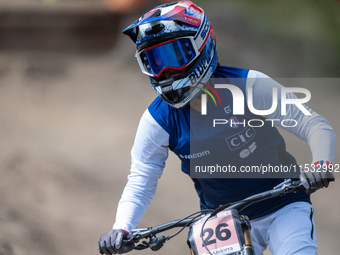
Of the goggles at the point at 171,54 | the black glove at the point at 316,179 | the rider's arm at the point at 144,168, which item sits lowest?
the black glove at the point at 316,179

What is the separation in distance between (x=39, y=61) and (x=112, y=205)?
463cm

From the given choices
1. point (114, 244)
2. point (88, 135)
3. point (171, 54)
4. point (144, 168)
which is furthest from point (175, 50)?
point (88, 135)

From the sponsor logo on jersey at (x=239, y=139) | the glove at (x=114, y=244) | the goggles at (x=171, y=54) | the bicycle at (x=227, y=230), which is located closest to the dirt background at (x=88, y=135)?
the glove at (x=114, y=244)

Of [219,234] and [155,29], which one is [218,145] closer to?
[219,234]

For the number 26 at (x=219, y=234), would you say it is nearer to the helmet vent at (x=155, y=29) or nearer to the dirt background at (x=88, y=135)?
the helmet vent at (x=155, y=29)

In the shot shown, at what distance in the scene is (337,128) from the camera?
236 inches

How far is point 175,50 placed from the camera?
7.38 ft

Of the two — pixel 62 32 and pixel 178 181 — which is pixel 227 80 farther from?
pixel 62 32

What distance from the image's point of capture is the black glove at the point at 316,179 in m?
1.81

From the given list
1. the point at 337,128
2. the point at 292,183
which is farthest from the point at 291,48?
the point at 292,183

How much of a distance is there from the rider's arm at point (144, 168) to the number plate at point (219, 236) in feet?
1.74

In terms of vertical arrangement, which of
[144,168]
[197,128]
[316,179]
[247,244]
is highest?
[197,128]

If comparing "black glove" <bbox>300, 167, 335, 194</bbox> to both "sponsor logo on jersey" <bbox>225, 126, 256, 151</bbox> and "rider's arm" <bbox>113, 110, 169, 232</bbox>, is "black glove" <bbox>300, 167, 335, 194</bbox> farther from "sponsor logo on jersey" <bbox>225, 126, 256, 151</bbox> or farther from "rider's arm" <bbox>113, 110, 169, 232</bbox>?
"rider's arm" <bbox>113, 110, 169, 232</bbox>

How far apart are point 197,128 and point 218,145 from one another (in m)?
0.17
